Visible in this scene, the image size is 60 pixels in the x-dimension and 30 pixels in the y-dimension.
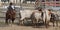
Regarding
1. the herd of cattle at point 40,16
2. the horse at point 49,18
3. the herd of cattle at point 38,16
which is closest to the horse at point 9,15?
the herd of cattle at point 38,16

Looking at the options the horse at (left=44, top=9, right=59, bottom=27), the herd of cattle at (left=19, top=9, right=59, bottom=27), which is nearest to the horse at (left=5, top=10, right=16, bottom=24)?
the herd of cattle at (left=19, top=9, right=59, bottom=27)

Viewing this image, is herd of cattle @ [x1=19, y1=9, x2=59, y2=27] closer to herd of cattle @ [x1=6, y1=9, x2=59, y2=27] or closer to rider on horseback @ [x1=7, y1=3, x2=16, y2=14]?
herd of cattle @ [x1=6, y1=9, x2=59, y2=27]

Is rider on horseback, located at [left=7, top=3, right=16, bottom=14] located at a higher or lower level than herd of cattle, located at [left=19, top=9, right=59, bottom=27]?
higher

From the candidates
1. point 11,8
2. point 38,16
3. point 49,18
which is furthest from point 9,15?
point 49,18

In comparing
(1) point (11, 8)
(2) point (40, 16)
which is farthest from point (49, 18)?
(1) point (11, 8)

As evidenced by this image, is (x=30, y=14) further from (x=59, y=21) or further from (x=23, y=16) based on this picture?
(x=59, y=21)

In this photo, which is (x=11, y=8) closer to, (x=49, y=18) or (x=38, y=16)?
(x=38, y=16)

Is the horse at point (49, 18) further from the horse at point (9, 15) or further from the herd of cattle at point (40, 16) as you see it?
the horse at point (9, 15)

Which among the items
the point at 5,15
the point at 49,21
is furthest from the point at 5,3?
the point at 49,21

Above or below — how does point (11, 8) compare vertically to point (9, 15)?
above

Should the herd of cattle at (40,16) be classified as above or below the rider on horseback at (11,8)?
below

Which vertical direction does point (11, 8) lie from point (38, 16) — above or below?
above

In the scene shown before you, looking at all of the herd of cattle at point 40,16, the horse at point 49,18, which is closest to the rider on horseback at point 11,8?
the herd of cattle at point 40,16

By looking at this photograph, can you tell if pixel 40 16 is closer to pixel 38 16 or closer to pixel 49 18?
pixel 38 16
